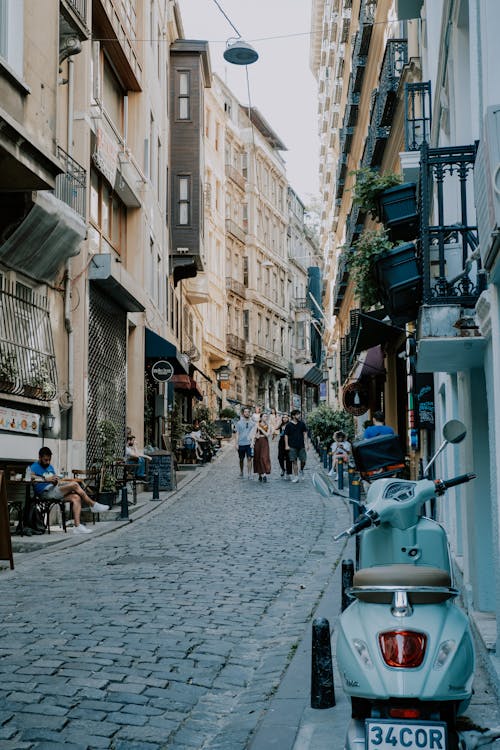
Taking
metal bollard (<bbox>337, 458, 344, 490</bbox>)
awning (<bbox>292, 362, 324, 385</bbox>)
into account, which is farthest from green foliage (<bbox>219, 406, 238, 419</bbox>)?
awning (<bbox>292, 362, 324, 385</bbox>)

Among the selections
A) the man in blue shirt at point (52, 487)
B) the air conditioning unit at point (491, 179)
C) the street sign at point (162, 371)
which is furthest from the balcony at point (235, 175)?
the air conditioning unit at point (491, 179)

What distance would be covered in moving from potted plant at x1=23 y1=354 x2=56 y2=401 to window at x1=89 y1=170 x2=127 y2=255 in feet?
16.4

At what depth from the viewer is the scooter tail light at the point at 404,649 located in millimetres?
3764

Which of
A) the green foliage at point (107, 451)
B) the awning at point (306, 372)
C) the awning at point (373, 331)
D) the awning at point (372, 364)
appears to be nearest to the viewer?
the green foliage at point (107, 451)

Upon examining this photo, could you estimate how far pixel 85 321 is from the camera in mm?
18078

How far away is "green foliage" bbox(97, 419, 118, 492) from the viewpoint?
17922 mm

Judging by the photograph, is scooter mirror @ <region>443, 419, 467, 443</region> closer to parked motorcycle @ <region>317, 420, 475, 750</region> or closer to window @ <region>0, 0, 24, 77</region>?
parked motorcycle @ <region>317, 420, 475, 750</region>

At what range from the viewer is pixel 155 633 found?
24.6 ft

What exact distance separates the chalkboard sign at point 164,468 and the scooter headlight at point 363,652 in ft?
60.0

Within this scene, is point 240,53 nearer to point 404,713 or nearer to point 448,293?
point 448,293

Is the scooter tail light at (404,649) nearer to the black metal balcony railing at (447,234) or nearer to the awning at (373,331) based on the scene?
the black metal balcony railing at (447,234)

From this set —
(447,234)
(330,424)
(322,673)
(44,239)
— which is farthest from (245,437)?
(322,673)

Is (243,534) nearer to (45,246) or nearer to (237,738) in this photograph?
(45,246)

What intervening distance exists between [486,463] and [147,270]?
19510 mm
